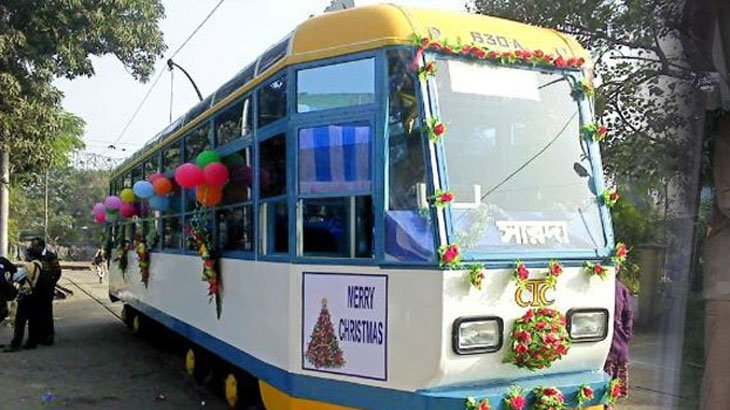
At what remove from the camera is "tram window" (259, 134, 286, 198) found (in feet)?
14.6

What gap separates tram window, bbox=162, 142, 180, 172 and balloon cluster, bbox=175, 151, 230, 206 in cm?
174

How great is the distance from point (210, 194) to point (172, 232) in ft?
7.29

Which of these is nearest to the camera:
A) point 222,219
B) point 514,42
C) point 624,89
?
point 624,89

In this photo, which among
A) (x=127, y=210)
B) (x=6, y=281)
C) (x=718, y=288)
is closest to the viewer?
(x=718, y=288)

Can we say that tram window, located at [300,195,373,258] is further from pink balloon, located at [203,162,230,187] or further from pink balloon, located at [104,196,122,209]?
pink balloon, located at [104,196,122,209]

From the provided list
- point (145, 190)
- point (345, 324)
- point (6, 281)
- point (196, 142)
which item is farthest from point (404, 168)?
point (6, 281)

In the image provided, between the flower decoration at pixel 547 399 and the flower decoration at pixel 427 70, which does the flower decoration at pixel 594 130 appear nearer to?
the flower decoration at pixel 427 70

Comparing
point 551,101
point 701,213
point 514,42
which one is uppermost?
point 514,42

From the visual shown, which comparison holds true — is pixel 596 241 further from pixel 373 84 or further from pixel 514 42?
pixel 373 84

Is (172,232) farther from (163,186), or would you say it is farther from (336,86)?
(336,86)

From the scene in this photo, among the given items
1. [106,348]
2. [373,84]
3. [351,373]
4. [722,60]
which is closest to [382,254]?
[351,373]

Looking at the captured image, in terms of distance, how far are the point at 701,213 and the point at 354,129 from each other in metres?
2.21

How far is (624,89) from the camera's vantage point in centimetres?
264

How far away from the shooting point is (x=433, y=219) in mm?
3697
